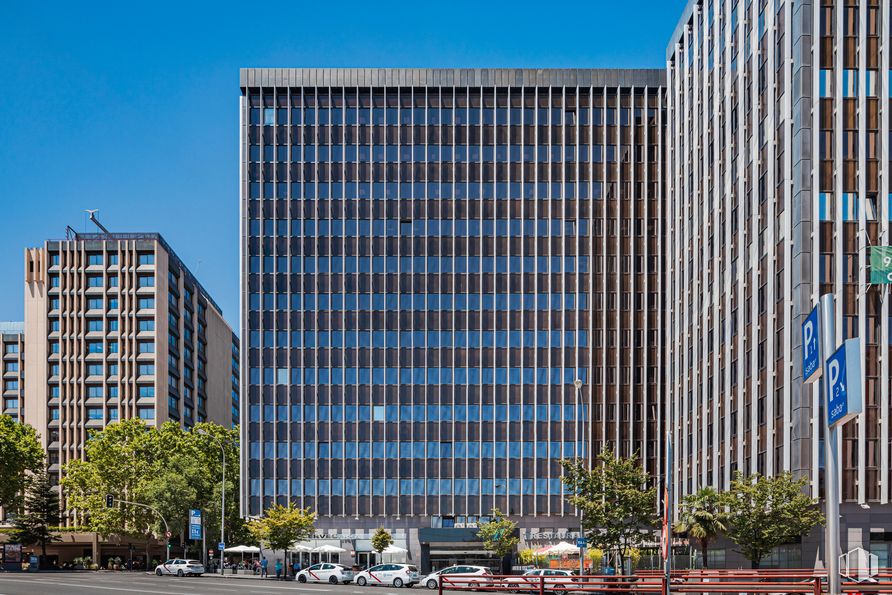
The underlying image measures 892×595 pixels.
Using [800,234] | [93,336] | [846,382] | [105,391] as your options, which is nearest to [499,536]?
[800,234]

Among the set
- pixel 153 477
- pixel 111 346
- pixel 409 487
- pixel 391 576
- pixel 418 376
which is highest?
pixel 111 346

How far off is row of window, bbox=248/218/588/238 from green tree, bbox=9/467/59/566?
3436 cm

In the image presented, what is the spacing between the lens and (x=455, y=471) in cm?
10306

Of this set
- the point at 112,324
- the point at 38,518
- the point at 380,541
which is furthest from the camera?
the point at 112,324

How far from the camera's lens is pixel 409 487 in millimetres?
103250

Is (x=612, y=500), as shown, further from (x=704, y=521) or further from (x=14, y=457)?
(x=14, y=457)

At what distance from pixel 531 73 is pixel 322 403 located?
36.0 metres

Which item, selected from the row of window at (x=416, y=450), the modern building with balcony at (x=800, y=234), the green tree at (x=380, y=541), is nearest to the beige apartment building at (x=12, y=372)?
the row of window at (x=416, y=450)

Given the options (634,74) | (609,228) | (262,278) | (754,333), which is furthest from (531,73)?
(754,333)

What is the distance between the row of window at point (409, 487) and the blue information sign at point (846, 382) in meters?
82.1

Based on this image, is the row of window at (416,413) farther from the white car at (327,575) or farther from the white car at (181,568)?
the white car at (327,575)

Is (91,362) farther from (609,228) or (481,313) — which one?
(609,228)

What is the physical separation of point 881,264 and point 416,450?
55.8 metres

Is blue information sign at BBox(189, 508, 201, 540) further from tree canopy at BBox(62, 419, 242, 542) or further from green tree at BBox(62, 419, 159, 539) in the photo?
green tree at BBox(62, 419, 159, 539)
